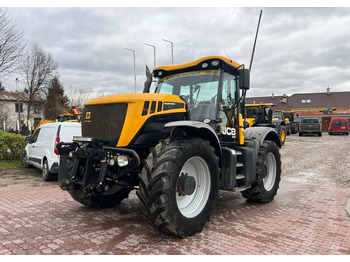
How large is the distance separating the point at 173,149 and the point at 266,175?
10.3 ft

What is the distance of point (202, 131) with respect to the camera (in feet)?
15.4

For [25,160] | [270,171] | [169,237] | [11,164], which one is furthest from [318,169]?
[11,164]

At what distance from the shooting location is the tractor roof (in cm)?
536

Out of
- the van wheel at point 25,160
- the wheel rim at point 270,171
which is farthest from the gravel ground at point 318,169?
the van wheel at point 25,160

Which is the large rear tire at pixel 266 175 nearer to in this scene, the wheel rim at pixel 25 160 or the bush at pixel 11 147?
the wheel rim at pixel 25 160

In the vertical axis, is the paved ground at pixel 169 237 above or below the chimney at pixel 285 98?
below

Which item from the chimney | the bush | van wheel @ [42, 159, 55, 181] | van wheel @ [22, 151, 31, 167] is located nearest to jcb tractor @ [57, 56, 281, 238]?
van wheel @ [42, 159, 55, 181]

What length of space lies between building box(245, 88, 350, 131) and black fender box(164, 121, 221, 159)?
4593 centimetres

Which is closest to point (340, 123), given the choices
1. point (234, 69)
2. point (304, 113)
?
point (304, 113)

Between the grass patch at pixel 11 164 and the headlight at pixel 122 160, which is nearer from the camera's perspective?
the headlight at pixel 122 160

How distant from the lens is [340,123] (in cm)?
3059

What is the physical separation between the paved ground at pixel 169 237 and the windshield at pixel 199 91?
1.79m

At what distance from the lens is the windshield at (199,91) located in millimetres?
5336

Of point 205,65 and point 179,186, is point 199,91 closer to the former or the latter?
point 205,65
